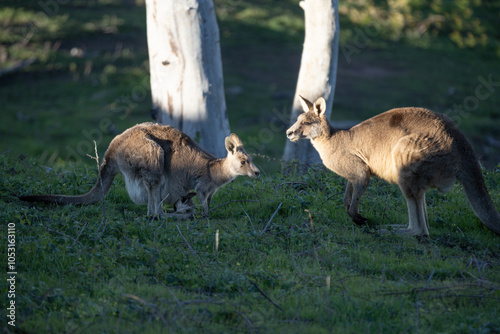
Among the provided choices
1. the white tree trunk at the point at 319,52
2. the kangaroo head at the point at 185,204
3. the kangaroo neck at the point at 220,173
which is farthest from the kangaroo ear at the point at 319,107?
the white tree trunk at the point at 319,52

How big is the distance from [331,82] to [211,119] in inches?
79.8

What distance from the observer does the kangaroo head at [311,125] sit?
6363mm

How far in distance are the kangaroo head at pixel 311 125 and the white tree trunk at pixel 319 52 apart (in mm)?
1910

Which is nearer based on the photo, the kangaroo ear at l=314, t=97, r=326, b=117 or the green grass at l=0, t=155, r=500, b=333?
the green grass at l=0, t=155, r=500, b=333

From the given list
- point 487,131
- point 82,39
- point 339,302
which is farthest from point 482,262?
point 82,39

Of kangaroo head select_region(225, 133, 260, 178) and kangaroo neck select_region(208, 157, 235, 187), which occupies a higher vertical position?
kangaroo head select_region(225, 133, 260, 178)

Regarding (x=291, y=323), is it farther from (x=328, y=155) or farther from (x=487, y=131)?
(x=487, y=131)

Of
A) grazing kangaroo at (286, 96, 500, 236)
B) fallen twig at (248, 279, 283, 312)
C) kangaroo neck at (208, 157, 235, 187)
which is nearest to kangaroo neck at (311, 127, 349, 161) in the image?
grazing kangaroo at (286, 96, 500, 236)

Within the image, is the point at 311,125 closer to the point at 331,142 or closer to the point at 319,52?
the point at 331,142

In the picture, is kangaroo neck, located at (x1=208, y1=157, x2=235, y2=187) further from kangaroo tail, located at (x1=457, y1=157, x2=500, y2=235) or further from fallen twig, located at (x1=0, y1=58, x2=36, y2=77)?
fallen twig, located at (x1=0, y1=58, x2=36, y2=77)

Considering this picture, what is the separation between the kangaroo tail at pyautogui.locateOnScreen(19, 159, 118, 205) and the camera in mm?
5934

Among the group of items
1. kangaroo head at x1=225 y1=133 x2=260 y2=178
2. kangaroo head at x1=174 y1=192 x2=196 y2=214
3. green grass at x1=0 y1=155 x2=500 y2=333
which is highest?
kangaroo head at x1=225 y1=133 x2=260 y2=178

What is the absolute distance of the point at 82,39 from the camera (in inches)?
685

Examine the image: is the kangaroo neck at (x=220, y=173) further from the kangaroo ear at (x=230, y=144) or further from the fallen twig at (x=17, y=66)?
the fallen twig at (x=17, y=66)
